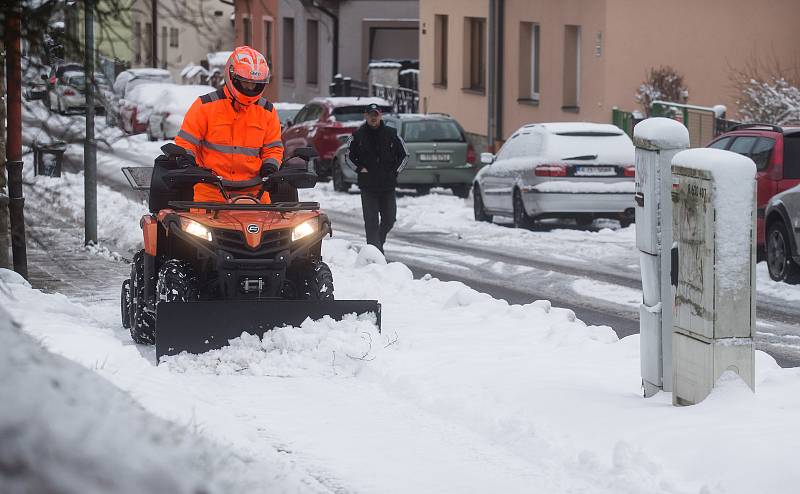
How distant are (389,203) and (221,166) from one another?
6.47 m

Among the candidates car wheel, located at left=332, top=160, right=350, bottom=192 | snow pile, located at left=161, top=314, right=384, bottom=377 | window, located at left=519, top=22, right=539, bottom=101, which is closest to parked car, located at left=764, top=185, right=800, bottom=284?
snow pile, located at left=161, top=314, right=384, bottom=377

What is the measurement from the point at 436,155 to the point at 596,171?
6.35m

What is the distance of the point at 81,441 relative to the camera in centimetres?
292

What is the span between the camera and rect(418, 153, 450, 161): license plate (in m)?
26.4

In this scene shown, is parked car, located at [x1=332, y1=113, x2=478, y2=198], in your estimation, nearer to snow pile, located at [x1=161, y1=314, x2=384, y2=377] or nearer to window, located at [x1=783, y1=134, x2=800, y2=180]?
window, located at [x1=783, y1=134, x2=800, y2=180]

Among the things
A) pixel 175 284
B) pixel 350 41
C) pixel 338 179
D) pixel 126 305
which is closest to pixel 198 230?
pixel 175 284

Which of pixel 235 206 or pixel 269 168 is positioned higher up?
pixel 269 168

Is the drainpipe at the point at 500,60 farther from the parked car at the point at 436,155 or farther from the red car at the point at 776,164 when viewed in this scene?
the red car at the point at 776,164

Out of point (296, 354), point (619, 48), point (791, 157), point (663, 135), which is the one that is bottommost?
point (296, 354)

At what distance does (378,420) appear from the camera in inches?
300

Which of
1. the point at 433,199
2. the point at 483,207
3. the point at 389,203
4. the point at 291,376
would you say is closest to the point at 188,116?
the point at 291,376

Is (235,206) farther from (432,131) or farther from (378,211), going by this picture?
(432,131)

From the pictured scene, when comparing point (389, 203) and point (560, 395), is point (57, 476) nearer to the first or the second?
point (560, 395)

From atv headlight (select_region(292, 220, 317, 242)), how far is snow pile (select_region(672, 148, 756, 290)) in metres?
3.12
